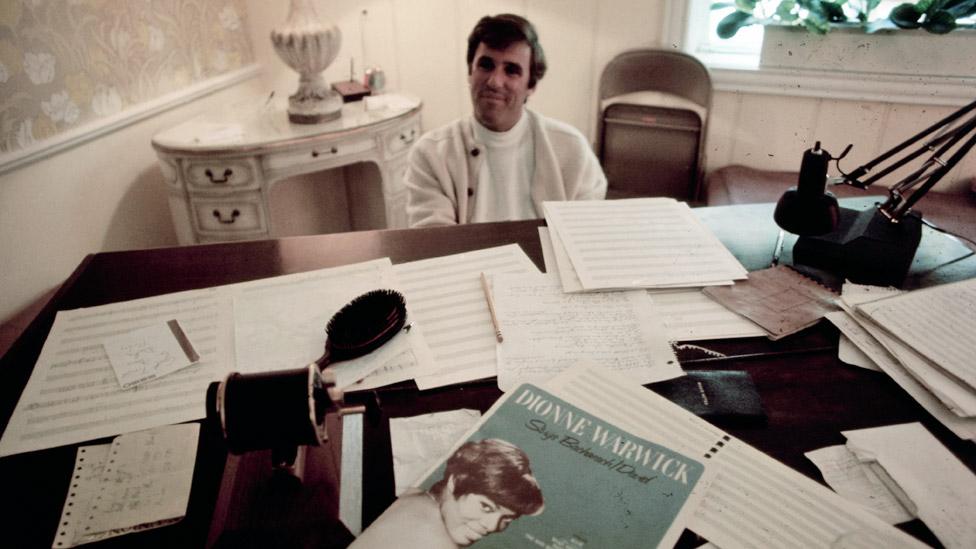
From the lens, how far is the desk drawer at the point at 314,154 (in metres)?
2.03

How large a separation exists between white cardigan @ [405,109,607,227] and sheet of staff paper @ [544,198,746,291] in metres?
0.54

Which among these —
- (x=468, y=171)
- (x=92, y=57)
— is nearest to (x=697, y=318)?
(x=468, y=171)

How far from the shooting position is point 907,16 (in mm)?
1992

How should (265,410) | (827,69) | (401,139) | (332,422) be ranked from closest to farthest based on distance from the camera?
(265,410) < (332,422) < (827,69) < (401,139)

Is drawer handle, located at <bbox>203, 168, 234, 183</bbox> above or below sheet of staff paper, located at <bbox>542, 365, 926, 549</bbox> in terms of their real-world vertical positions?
below

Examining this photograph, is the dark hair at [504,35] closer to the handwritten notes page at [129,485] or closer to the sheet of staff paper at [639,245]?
the sheet of staff paper at [639,245]

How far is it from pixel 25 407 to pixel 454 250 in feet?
2.02

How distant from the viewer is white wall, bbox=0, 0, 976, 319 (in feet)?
5.70

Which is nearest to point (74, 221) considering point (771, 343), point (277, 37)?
point (277, 37)

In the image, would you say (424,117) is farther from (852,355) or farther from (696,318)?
(852,355)

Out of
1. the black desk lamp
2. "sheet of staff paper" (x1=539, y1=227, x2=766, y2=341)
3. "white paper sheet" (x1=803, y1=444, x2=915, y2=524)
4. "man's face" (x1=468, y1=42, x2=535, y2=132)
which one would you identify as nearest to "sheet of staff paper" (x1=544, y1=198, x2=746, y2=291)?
"sheet of staff paper" (x1=539, y1=227, x2=766, y2=341)

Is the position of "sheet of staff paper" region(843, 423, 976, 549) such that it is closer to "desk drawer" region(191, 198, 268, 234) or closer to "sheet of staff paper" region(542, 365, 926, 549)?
"sheet of staff paper" region(542, 365, 926, 549)

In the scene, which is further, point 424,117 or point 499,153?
point 424,117

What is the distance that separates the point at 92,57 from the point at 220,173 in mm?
509
